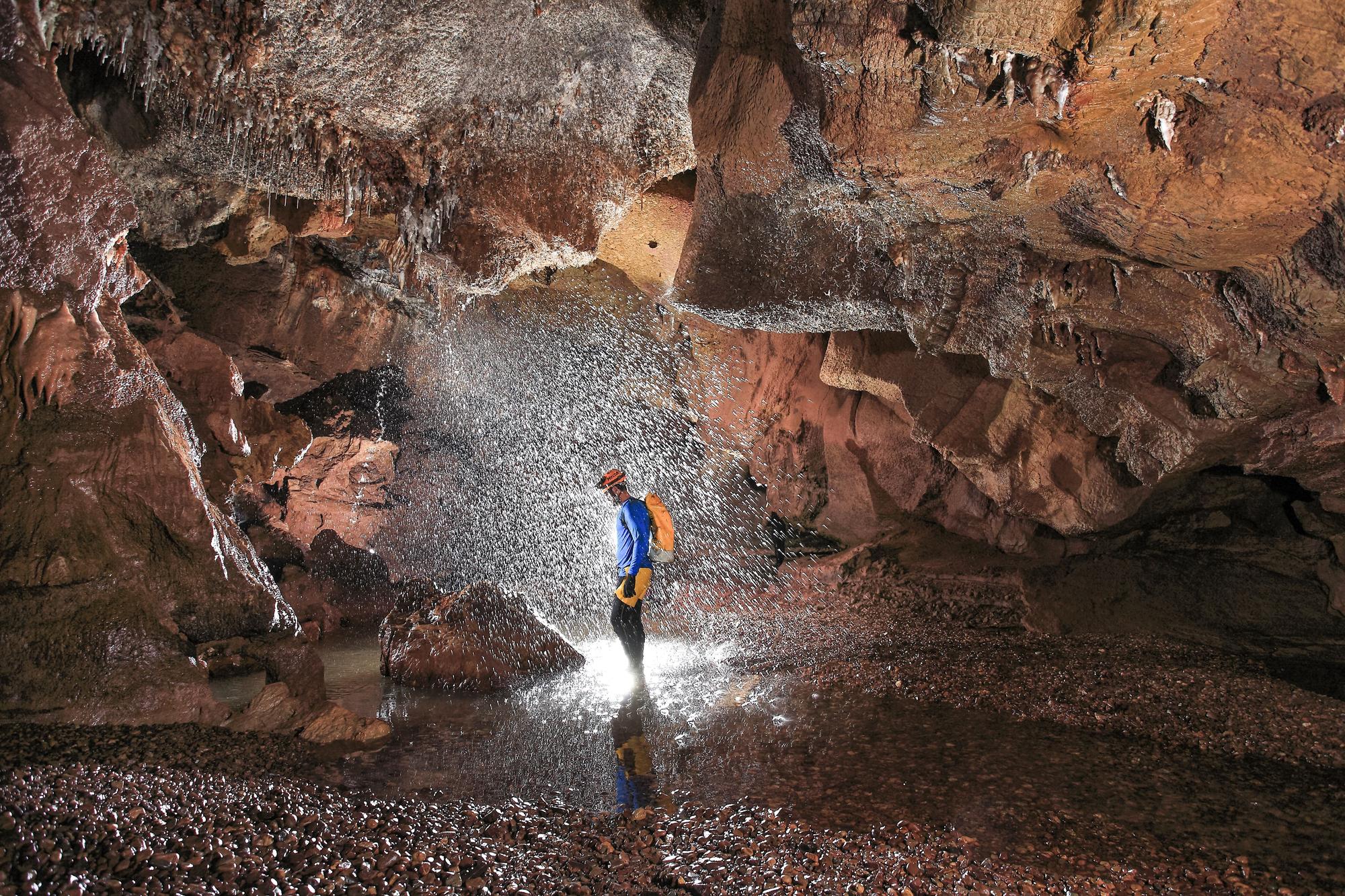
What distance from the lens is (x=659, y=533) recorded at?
7086mm

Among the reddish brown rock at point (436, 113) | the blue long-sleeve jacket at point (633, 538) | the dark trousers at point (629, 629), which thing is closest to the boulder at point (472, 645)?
the dark trousers at point (629, 629)

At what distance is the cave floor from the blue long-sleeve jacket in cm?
113

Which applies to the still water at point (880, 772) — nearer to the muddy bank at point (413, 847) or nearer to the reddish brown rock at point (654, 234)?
the muddy bank at point (413, 847)

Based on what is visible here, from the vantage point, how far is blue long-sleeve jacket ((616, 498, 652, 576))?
23.1ft

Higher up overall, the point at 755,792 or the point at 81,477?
the point at 81,477

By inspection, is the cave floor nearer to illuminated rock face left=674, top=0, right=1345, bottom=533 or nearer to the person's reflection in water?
the person's reflection in water

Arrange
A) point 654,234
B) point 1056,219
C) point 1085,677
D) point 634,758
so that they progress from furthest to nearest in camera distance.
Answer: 1. point 654,234
2. point 1085,677
3. point 634,758
4. point 1056,219

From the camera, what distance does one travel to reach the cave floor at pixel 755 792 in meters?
3.28

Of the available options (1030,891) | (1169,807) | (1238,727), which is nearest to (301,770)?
(1030,891)

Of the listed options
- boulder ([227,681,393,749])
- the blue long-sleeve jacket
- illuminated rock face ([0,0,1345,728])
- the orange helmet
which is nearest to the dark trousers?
the blue long-sleeve jacket

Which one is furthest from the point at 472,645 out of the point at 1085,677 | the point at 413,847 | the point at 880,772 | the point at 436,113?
the point at 1085,677

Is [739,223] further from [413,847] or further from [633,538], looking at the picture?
[413,847]

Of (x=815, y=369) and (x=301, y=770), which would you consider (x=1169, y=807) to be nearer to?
(x=301, y=770)

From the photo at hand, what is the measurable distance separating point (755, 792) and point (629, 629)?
303cm
